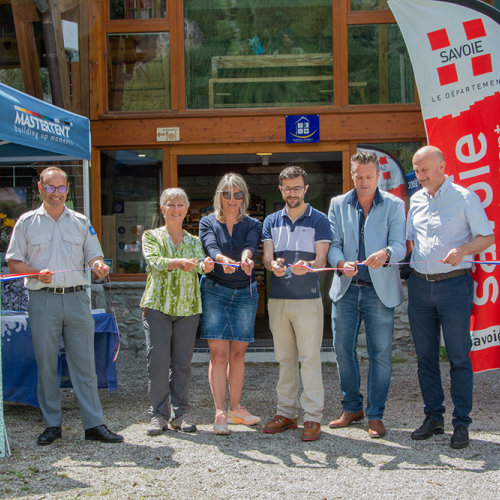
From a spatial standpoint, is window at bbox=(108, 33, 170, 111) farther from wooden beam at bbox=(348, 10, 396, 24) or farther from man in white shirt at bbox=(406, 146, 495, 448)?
man in white shirt at bbox=(406, 146, 495, 448)

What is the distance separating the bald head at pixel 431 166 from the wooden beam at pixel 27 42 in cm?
469

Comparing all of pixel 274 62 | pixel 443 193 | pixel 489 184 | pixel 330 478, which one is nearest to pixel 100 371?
pixel 330 478

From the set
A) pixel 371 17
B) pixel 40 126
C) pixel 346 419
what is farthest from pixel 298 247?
pixel 371 17

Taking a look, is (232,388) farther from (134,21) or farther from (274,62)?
(134,21)

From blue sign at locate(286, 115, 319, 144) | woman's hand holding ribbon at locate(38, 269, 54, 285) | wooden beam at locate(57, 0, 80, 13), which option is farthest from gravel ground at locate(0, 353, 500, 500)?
wooden beam at locate(57, 0, 80, 13)

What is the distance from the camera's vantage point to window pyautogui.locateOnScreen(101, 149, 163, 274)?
702 centimetres

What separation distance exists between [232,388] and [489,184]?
2.60 m

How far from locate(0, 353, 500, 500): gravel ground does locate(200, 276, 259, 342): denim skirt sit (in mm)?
731

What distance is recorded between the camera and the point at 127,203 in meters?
7.07

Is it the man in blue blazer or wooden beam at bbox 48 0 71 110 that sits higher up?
wooden beam at bbox 48 0 71 110

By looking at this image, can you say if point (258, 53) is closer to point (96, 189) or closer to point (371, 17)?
point (371, 17)

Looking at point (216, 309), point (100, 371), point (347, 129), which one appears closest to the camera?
point (216, 309)

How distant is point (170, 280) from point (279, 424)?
1324 millimetres

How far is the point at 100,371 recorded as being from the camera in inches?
186
